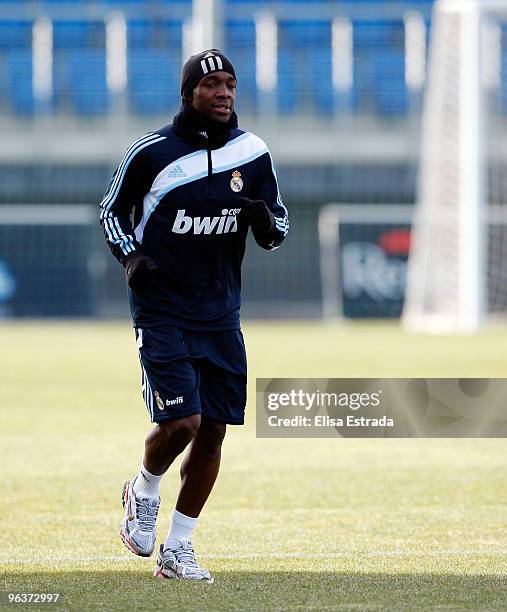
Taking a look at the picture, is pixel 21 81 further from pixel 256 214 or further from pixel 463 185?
pixel 256 214

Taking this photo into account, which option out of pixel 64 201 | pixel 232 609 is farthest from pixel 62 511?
pixel 64 201

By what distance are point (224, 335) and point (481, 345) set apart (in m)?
14.9

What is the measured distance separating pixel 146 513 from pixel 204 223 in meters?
1.13

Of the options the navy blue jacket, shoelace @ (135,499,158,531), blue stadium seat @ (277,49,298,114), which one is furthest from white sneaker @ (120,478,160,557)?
blue stadium seat @ (277,49,298,114)

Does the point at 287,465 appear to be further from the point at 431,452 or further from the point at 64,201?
the point at 64,201

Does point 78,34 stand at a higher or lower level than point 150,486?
higher

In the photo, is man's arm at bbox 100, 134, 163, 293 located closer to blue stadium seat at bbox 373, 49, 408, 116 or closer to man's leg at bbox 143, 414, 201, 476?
man's leg at bbox 143, 414, 201, 476

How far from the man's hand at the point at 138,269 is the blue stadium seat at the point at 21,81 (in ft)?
109

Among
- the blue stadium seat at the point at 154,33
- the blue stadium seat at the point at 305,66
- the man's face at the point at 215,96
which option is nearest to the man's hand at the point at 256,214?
the man's face at the point at 215,96

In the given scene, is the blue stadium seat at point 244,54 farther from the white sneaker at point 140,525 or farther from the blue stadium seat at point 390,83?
the white sneaker at point 140,525

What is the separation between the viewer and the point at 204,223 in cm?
496

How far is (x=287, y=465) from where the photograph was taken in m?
8.85

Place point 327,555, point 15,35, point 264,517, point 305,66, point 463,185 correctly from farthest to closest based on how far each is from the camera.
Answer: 1. point 15,35
2. point 305,66
3. point 463,185
4. point 264,517
5. point 327,555
